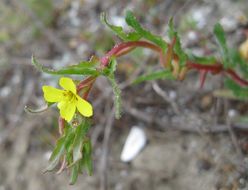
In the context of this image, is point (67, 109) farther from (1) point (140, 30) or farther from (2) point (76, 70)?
(1) point (140, 30)

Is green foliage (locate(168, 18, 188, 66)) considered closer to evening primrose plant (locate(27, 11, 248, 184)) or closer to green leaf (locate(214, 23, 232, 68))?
evening primrose plant (locate(27, 11, 248, 184))

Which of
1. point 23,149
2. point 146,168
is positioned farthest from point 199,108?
point 23,149

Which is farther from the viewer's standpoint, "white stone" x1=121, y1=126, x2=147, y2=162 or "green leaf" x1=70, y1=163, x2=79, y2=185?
"white stone" x1=121, y1=126, x2=147, y2=162

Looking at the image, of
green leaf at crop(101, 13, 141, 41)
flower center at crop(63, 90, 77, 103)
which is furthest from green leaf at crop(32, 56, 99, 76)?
green leaf at crop(101, 13, 141, 41)

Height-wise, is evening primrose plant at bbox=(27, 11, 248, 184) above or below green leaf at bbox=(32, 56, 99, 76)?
below

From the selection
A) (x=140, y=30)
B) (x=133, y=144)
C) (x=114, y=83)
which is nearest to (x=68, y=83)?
(x=114, y=83)

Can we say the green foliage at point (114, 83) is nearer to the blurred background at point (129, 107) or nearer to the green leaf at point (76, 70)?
the green leaf at point (76, 70)
